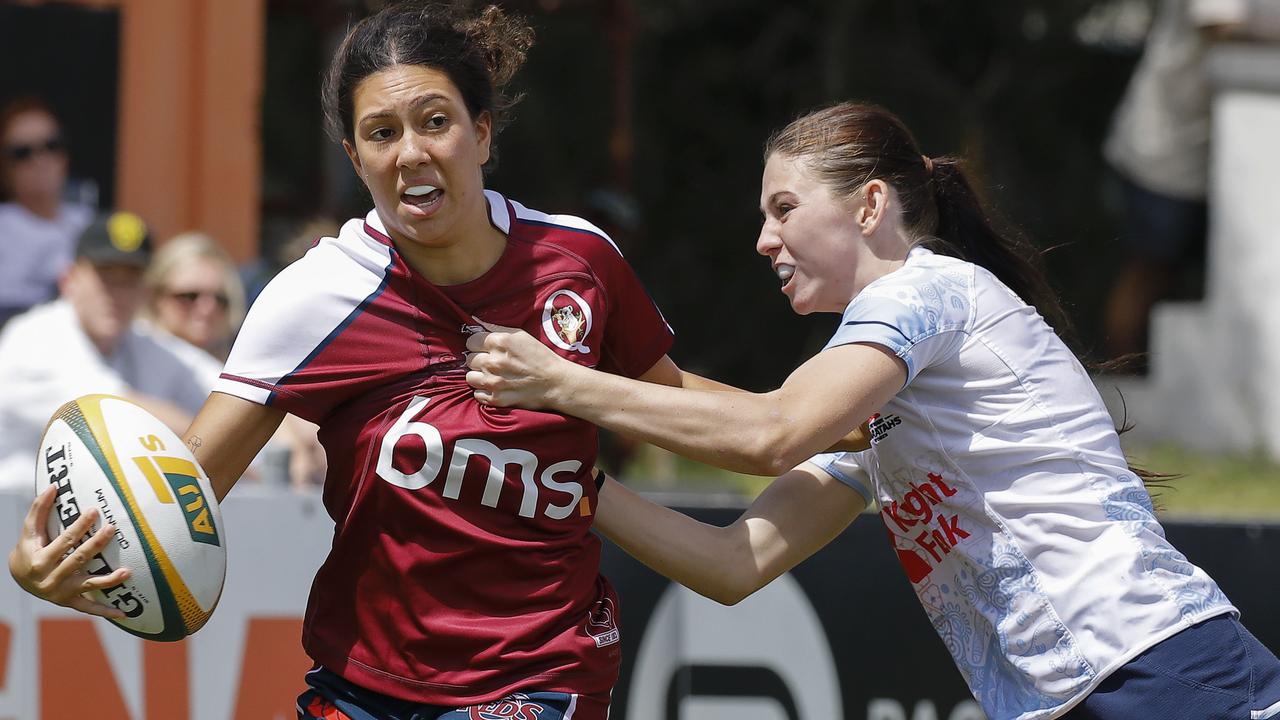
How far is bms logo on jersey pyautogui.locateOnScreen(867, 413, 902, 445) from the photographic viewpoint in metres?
3.21

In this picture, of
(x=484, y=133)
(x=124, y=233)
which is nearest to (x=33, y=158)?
(x=124, y=233)

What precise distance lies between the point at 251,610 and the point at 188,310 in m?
2.15

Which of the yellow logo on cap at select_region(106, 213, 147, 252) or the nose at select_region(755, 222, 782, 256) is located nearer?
the nose at select_region(755, 222, 782, 256)

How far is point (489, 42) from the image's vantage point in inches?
128

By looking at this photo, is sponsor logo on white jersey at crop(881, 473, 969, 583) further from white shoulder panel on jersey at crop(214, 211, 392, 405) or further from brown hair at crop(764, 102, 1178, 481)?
white shoulder panel on jersey at crop(214, 211, 392, 405)

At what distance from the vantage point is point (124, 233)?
6.14m

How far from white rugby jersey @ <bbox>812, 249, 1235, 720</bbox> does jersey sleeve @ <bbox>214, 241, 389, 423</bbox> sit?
0.95 meters

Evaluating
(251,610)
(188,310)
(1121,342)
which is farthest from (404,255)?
(1121,342)

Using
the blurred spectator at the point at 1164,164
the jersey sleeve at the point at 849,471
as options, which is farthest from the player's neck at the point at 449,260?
the blurred spectator at the point at 1164,164

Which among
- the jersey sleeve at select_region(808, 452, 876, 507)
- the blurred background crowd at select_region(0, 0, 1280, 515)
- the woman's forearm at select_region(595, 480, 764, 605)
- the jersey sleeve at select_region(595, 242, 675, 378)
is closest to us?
the jersey sleeve at select_region(595, 242, 675, 378)

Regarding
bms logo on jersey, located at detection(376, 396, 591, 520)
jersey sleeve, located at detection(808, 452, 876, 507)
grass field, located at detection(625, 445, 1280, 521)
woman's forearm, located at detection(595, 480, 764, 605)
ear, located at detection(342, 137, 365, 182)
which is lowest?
grass field, located at detection(625, 445, 1280, 521)

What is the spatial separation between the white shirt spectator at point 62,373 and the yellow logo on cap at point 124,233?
0.99 feet

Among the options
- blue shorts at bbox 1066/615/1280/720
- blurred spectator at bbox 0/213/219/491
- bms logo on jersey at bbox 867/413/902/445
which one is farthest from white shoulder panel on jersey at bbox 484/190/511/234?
blurred spectator at bbox 0/213/219/491

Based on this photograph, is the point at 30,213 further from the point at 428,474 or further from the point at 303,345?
the point at 428,474
